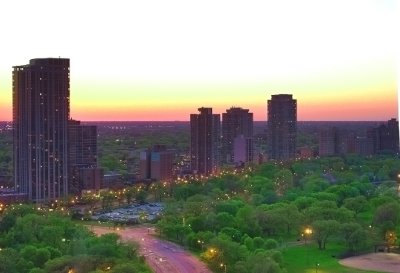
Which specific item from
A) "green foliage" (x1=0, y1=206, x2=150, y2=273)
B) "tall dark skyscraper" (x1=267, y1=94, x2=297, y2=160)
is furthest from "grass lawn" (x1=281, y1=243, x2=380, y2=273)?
"tall dark skyscraper" (x1=267, y1=94, x2=297, y2=160)

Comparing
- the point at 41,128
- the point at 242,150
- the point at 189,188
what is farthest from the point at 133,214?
the point at 242,150

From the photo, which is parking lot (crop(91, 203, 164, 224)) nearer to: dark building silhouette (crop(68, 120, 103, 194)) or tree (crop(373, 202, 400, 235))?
dark building silhouette (crop(68, 120, 103, 194))

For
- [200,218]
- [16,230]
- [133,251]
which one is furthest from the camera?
[200,218]

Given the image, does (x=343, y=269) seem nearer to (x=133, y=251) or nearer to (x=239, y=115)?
(x=133, y=251)

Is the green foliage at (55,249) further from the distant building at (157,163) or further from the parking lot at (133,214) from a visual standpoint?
the distant building at (157,163)

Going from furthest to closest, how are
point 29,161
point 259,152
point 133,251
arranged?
point 259,152 → point 29,161 → point 133,251

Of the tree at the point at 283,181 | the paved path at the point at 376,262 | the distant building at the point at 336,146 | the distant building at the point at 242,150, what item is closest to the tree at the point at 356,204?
the tree at the point at 283,181

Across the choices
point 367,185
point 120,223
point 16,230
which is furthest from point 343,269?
point 367,185
